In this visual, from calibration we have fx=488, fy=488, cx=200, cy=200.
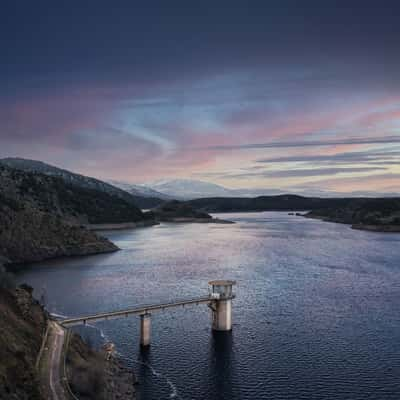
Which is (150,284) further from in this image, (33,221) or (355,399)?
(33,221)

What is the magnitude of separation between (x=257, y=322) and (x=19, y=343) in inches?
1195

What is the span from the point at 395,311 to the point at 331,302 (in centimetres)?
837

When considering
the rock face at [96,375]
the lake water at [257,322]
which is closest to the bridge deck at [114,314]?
the lake water at [257,322]

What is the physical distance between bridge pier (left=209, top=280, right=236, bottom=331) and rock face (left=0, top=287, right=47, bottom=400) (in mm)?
19130

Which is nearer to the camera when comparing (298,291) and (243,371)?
(243,371)

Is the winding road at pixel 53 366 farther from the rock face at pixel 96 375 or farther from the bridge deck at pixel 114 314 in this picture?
the bridge deck at pixel 114 314

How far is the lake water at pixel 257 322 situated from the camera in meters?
39.2

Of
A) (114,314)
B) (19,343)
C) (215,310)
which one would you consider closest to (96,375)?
(19,343)

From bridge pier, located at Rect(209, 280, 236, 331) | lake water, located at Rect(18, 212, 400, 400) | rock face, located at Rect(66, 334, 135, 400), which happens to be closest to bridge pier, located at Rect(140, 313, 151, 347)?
lake water, located at Rect(18, 212, 400, 400)

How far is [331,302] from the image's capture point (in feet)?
218

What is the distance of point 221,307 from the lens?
53750mm

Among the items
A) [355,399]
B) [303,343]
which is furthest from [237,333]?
[355,399]

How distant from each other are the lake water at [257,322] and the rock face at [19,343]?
30.5 feet

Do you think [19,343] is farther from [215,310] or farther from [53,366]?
[215,310]
